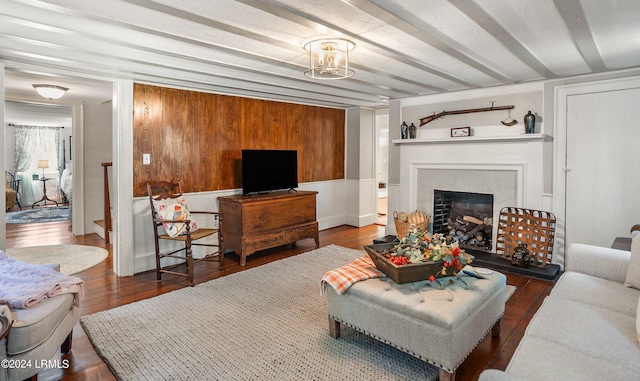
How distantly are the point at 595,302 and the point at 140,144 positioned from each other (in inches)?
165

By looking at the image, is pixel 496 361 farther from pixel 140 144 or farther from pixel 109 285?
pixel 140 144

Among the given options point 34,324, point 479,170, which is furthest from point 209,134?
point 479,170

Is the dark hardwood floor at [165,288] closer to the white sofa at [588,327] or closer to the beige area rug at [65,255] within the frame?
the beige area rug at [65,255]

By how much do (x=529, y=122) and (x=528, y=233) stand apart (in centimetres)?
124

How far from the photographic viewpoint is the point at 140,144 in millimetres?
3926

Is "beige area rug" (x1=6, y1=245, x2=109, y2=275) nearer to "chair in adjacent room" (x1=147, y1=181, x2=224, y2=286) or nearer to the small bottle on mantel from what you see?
"chair in adjacent room" (x1=147, y1=181, x2=224, y2=286)

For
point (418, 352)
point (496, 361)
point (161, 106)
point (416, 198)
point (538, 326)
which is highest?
point (161, 106)

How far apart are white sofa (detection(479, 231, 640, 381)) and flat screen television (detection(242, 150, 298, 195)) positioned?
134 inches

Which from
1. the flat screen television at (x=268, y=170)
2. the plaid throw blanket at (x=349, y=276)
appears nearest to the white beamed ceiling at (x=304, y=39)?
the flat screen television at (x=268, y=170)

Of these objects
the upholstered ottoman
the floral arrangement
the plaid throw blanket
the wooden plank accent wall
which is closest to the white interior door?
the upholstered ottoman

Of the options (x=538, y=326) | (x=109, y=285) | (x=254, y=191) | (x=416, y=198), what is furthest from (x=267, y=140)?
(x=538, y=326)

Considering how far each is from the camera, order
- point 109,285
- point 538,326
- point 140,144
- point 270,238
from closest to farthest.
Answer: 1. point 538,326
2. point 109,285
3. point 140,144
4. point 270,238

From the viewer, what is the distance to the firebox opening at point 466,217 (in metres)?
4.52

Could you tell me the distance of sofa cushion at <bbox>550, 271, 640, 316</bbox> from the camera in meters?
2.06
